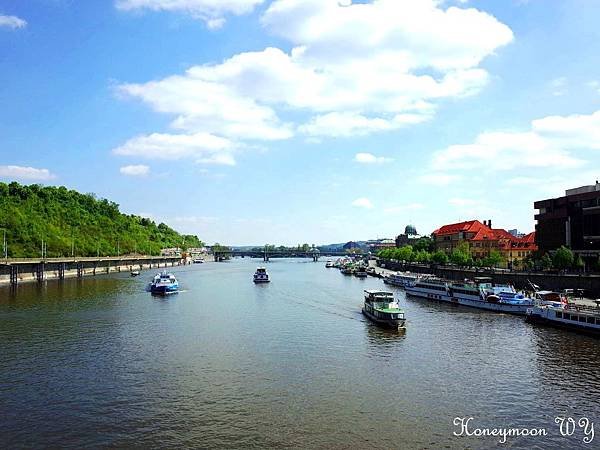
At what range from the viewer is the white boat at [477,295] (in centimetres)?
6994

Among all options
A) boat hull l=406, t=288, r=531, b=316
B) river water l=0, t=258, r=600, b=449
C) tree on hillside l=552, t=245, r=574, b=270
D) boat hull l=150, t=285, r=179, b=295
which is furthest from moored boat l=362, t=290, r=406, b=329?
boat hull l=150, t=285, r=179, b=295

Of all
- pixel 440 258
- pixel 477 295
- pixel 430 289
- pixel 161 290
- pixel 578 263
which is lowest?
pixel 161 290

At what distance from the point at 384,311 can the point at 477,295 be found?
26203 millimetres

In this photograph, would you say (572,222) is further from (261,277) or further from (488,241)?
(261,277)

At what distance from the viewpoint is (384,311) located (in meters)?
58.5

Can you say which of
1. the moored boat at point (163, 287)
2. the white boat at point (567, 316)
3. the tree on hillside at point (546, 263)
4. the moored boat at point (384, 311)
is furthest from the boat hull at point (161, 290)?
the tree on hillside at point (546, 263)

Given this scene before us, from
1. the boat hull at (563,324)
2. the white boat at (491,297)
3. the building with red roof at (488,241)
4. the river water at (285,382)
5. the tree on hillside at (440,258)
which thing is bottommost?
the river water at (285,382)

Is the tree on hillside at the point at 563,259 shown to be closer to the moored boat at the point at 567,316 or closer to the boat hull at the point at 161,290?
the moored boat at the point at 567,316

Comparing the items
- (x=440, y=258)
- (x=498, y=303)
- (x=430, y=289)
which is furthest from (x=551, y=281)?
(x=440, y=258)

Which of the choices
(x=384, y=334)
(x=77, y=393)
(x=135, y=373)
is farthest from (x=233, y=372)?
(x=384, y=334)

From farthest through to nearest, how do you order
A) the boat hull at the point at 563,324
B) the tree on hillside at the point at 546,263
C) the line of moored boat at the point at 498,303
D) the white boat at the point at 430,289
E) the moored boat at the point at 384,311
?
the tree on hillside at the point at 546,263 < the white boat at the point at 430,289 < the moored boat at the point at 384,311 < the line of moored boat at the point at 498,303 < the boat hull at the point at 563,324

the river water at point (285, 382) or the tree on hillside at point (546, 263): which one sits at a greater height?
the tree on hillside at point (546, 263)

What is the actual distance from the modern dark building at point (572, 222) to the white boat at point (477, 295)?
1068 inches

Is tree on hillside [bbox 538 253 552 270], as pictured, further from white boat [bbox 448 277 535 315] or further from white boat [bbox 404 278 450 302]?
white boat [bbox 448 277 535 315]
